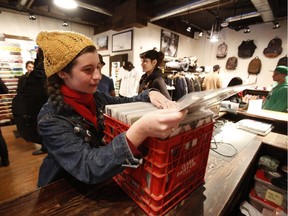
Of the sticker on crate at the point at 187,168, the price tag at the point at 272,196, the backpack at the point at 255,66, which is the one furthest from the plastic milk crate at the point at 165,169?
the backpack at the point at 255,66

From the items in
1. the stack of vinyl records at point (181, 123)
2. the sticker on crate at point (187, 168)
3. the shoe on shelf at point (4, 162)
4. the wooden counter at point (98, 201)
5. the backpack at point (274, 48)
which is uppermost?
the backpack at point (274, 48)

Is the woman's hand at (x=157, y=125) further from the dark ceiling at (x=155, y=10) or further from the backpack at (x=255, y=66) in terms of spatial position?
the backpack at (x=255, y=66)

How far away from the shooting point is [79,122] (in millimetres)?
767

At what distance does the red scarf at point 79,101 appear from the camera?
78cm

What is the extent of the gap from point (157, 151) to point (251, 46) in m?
6.87

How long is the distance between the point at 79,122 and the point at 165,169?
1.47 ft

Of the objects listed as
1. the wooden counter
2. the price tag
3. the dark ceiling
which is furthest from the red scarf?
the dark ceiling

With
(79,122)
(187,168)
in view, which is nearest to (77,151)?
(79,122)

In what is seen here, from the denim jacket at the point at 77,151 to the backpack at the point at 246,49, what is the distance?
6740mm

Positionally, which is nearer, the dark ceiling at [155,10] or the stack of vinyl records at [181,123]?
the stack of vinyl records at [181,123]

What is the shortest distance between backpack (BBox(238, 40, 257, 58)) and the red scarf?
6681mm

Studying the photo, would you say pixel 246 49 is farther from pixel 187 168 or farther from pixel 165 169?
pixel 165 169

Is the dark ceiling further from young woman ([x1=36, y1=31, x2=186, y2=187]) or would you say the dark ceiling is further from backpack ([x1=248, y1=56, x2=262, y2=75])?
young woman ([x1=36, y1=31, x2=186, y2=187])

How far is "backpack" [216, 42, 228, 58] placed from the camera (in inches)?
256
